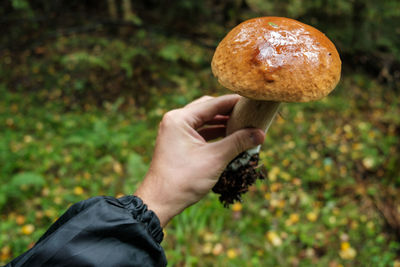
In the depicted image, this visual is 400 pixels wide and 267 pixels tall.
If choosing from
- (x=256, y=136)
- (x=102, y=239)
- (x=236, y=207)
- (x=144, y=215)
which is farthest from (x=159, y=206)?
(x=236, y=207)

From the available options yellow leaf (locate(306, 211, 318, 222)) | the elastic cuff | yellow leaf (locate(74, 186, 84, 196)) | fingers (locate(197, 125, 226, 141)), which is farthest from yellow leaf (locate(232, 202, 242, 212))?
yellow leaf (locate(74, 186, 84, 196))

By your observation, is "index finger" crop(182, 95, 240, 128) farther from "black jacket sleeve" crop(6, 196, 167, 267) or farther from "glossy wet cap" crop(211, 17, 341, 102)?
"black jacket sleeve" crop(6, 196, 167, 267)

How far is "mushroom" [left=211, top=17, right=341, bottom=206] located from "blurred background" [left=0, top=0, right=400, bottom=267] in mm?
2098

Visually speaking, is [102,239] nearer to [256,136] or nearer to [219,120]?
[256,136]

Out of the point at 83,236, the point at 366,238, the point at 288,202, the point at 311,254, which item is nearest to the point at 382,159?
the point at 366,238

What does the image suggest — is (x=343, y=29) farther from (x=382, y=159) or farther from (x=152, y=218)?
(x=152, y=218)

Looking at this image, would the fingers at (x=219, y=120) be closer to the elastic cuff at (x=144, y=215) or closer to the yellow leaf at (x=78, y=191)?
the elastic cuff at (x=144, y=215)

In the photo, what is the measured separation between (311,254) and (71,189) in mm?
3082

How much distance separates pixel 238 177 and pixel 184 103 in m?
3.13

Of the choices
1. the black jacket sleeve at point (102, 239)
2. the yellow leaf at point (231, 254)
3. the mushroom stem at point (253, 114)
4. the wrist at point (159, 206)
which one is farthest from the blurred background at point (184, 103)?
the mushroom stem at point (253, 114)

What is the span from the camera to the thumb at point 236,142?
1.50 meters

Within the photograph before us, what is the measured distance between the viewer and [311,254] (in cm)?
271

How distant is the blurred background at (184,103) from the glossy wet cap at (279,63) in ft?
6.90

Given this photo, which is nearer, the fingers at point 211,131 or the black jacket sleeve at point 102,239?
the black jacket sleeve at point 102,239
